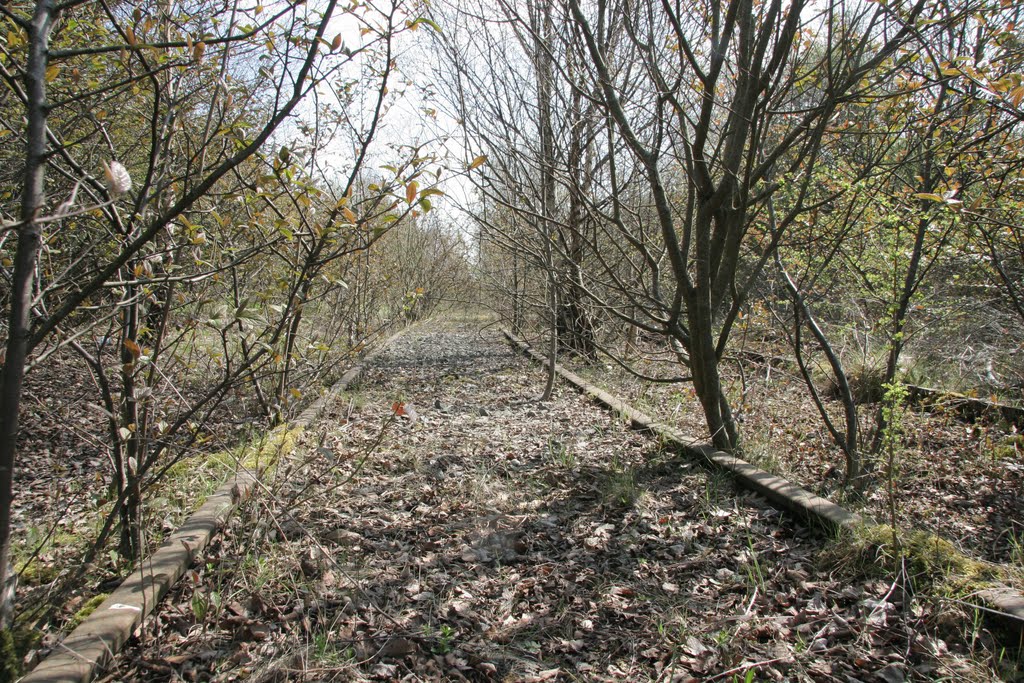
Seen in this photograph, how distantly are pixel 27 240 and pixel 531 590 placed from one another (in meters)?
2.41

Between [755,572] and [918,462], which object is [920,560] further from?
[918,462]

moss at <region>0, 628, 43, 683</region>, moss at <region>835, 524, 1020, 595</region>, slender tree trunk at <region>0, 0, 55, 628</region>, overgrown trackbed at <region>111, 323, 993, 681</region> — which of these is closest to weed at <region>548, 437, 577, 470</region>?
overgrown trackbed at <region>111, 323, 993, 681</region>

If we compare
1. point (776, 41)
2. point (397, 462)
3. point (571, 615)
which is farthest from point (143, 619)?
point (776, 41)

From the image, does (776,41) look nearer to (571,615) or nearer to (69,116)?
(571,615)

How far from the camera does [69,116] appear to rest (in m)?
5.55

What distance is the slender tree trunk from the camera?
6.07 feet

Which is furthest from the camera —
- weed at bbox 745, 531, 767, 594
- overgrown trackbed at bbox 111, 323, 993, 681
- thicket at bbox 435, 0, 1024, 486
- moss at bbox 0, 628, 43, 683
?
thicket at bbox 435, 0, 1024, 486

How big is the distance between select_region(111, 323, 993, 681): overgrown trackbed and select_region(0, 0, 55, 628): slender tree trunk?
1.02 m

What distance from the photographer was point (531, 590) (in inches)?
119

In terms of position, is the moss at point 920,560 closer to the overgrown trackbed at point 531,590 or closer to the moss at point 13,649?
the overgrown trackbed at point 531,590

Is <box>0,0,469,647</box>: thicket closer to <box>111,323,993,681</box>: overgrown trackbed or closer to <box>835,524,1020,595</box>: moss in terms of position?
→ <box>111,323,993,681</box>: overgrown trackbed

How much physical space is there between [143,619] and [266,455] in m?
2.02

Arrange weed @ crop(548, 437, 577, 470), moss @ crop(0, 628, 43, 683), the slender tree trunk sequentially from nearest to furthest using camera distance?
the slender tree trunk
moss @ crop(0, 628, 43, 683)
weed @ crop(548, 437, 577, 470)

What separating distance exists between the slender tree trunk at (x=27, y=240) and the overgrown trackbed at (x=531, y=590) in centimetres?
102
